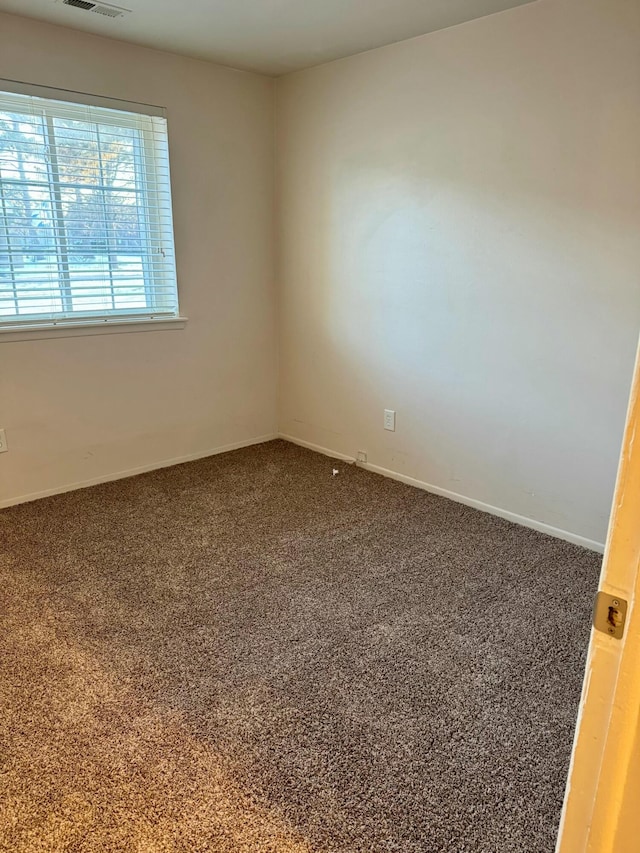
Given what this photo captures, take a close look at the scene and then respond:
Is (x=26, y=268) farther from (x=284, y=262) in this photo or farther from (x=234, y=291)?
(x=284, y=262)

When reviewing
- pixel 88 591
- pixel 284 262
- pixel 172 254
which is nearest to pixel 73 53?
pixel 172 254

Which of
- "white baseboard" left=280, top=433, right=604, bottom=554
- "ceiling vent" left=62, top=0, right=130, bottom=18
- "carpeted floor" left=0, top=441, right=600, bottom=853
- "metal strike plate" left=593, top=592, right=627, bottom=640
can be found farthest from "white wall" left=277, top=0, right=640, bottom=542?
"metal strike plate" left=593, top=592, right=627, bottom=640

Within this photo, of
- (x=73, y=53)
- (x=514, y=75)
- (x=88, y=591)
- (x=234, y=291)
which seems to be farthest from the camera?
(x=234, y=291)

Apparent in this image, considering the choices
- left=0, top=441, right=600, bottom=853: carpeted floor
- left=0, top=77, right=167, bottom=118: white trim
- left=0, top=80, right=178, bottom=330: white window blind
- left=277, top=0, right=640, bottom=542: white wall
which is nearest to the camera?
left=0, top=441, right=600, bottom=853: carpeted floor

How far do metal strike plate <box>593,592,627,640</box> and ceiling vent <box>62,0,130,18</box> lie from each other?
3.07 m

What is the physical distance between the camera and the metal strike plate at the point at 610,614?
0.51m

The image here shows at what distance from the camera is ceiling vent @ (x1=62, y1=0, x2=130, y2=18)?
8.29 feet

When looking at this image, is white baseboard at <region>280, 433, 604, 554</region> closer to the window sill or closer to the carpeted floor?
the carpeted floor

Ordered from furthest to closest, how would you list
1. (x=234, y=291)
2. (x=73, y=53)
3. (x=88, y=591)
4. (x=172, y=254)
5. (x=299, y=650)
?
(x=234, y=291) → (x=172, y=254) → (x=73, y=53) → (x=88, y=591) → (x=299, y=650)

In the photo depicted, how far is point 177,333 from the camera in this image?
362 cm

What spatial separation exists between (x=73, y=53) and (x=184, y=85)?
63 cm

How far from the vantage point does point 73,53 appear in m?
2.90

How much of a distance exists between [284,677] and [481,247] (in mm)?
2192

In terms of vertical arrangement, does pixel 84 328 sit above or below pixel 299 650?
above
